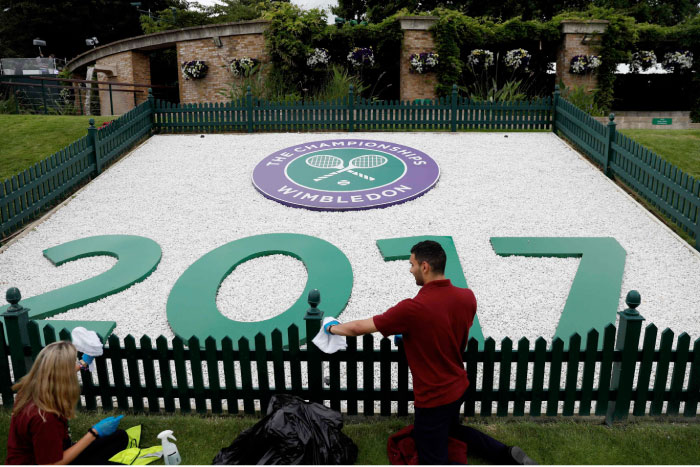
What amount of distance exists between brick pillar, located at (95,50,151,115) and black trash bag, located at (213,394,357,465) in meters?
26.5

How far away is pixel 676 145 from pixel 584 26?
8.74 metres

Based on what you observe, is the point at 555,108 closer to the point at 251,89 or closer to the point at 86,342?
the point at 251,89

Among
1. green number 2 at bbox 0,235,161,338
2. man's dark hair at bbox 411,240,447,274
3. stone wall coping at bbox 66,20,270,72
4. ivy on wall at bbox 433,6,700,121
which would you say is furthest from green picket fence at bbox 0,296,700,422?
stone wall coping at bbox 66,20,270,72

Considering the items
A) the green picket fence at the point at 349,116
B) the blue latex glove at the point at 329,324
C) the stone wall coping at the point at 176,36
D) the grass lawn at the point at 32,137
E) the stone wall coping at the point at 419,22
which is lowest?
the blue latex glove at the point at 329,324

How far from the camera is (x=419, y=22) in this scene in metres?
21.3

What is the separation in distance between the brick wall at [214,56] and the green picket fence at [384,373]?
60.0 ft

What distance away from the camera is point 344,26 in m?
21.9

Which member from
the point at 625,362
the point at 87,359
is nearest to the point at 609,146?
the point at 625,362

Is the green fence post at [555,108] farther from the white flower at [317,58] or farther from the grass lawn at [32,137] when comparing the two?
the grass lawn at [32,137]

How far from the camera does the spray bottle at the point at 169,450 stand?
→ 14.1ft

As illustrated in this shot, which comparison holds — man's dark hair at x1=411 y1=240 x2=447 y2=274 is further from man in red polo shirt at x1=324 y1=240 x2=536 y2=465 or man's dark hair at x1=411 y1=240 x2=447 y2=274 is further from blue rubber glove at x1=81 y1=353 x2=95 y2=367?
blue rubber glove at x1=81 y1=353 x2=95 y2=367

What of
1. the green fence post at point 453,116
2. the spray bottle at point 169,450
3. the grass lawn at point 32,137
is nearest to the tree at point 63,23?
the grass lawn at point 32,137

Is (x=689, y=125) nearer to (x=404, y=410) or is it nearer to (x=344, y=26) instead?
(x=344, y=26)

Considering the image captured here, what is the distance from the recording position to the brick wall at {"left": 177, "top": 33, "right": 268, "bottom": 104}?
2214cm
